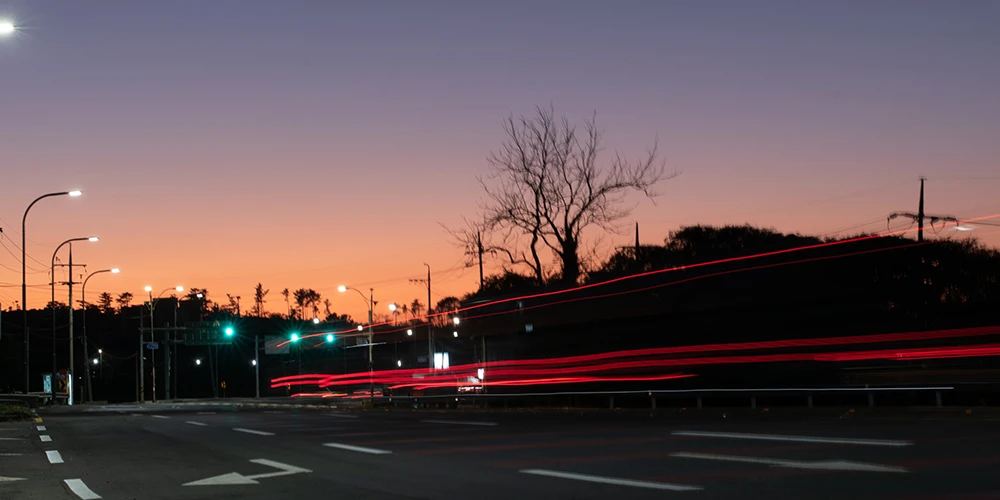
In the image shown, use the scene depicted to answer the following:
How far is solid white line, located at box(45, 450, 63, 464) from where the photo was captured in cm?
1660

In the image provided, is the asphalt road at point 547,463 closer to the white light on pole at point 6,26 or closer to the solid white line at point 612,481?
the solid white line at point 612,481

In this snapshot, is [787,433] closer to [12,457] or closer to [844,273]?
[12,457]

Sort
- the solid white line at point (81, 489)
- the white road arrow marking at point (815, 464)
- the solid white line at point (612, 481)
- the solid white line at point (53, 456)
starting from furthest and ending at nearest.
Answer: the solid white line at point (53, 456)
the solid white line at point (81, 489)
the white road arrow marking at point (815, 464)
the solid white line at point (612, 481)

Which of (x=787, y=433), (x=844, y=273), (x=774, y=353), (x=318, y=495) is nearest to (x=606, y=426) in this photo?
(x=787, y=433)

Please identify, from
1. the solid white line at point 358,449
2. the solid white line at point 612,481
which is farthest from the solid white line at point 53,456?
the solid white line at point 612,481

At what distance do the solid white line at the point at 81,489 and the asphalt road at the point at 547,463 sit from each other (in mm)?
37

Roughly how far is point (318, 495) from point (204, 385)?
151 metres

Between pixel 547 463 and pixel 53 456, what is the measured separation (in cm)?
1008

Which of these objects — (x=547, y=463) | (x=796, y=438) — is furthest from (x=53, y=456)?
(x=796, y=438)

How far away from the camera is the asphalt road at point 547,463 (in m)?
10.4

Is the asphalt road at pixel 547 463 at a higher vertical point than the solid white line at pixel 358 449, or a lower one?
higher

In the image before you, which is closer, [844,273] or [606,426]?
[606,426]

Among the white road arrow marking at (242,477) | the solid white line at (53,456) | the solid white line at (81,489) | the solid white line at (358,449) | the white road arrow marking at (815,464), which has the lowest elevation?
the solid white line at (358,449)

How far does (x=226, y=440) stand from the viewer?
2164 centimetres
